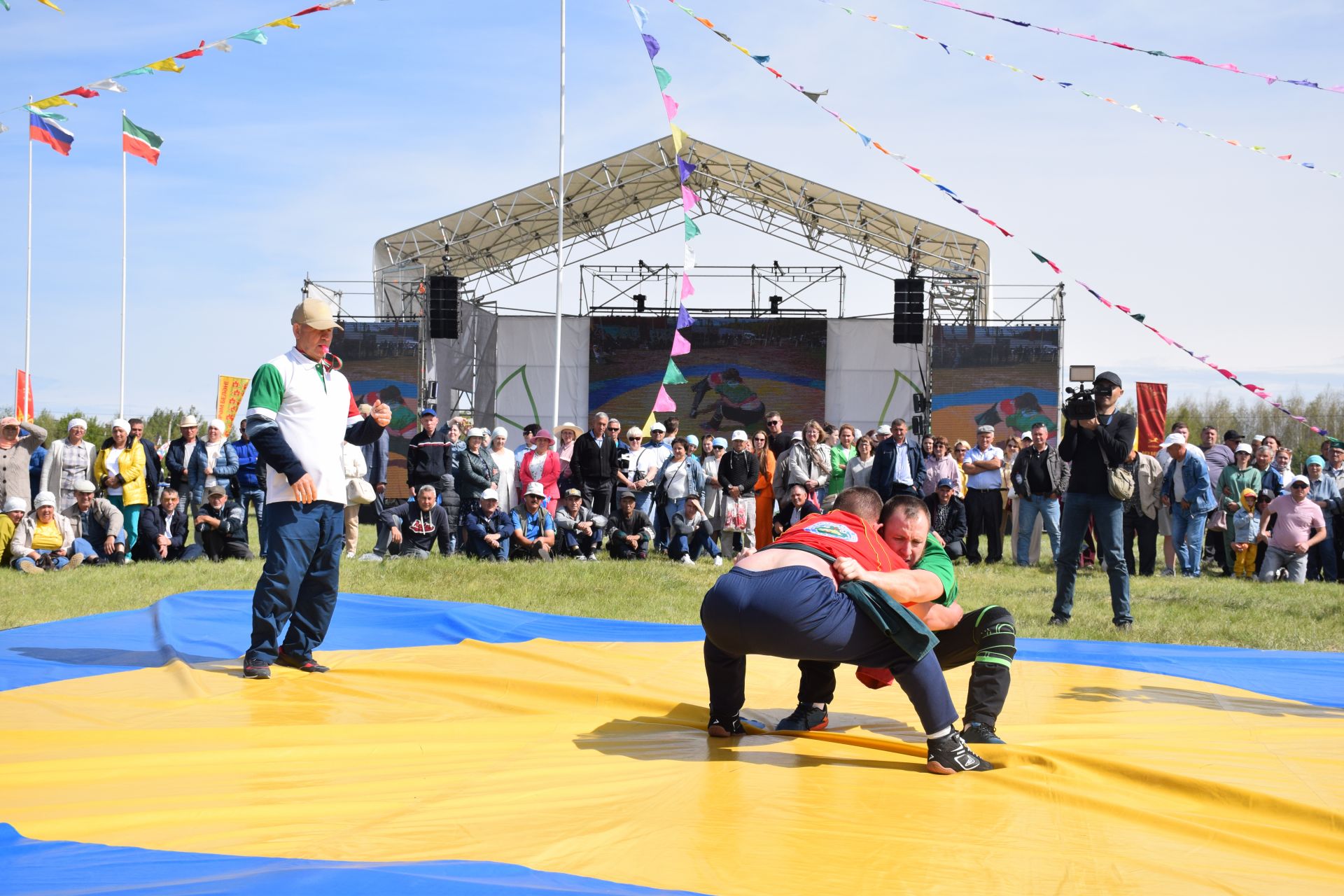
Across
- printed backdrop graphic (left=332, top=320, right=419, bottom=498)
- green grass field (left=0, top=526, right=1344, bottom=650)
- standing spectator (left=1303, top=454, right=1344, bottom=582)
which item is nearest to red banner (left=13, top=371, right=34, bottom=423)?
printed backdrop graphic (left=332, top=320, right=419, bottom=498)

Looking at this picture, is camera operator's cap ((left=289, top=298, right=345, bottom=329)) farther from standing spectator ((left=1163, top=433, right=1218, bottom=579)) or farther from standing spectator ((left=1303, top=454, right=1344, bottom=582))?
standing spectator ((left=1303, top=454, right=1344, bottom=582))

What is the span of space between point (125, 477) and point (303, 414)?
279 inches

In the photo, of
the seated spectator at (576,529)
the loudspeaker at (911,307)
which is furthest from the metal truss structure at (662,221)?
the seated spectator at (576,529)

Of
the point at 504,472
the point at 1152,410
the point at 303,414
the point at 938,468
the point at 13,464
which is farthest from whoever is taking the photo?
the point at 1152,410

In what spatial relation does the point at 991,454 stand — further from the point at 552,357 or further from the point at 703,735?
the point at 552,357

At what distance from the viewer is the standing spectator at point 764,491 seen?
37.8 ft

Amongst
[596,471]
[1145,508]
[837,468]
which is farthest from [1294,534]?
[596,471]

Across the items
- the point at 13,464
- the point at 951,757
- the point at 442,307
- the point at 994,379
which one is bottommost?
the point at 951,757

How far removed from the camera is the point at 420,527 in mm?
10719

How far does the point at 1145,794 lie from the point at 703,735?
1.37 m

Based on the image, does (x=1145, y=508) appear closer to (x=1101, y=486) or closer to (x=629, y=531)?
(x=1101, y=486)

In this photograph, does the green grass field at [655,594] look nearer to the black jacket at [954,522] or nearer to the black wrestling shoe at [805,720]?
the black jacket at [954,522]

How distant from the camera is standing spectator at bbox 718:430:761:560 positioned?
11508 millimetres

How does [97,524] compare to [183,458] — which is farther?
[183,458]
